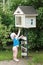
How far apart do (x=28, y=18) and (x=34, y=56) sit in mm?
1410

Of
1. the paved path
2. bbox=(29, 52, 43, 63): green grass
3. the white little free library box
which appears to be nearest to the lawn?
bbox=(29, 52, 43, 63): green grass

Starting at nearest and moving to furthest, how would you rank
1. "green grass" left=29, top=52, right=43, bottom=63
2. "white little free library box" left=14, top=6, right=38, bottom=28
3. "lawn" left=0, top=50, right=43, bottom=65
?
"green grass" left=29, top=52, right=43, bottom=63, "lawn" left=0, top=50, right=43, bottom=65, "white little free library box" left=14, top=6, right=38, bottom=28

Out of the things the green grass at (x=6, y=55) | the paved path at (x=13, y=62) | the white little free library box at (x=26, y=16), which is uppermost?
the white little free library box at (x=26, y=16)

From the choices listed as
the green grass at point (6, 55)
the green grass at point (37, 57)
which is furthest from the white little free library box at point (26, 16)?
the green grass at point (6, 55)

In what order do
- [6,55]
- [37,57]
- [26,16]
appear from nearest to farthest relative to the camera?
[26,16] < [37,57] < [6,55]

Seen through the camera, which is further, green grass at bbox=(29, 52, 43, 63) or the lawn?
the lawn

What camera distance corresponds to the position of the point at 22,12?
1069cm

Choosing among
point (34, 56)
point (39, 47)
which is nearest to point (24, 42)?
point (34, 56)

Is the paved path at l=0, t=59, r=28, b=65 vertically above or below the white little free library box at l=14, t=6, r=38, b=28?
below

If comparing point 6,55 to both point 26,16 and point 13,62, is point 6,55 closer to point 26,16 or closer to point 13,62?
point 13,62

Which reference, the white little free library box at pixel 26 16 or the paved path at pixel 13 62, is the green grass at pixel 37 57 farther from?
the white little free library box at pixel 26 16

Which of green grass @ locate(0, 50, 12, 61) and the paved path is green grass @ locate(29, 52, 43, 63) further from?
green grass @ locate(0, 50, 12, 61)

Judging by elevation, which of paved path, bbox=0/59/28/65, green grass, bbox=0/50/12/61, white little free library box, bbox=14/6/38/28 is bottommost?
green grass, bbox=0/50/12/61

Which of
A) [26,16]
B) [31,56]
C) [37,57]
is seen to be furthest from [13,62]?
[26,16]
